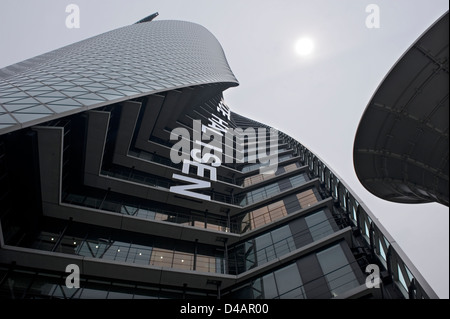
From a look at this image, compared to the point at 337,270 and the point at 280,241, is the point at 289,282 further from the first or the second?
the point at 280,241

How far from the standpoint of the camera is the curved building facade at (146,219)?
46.7 feet

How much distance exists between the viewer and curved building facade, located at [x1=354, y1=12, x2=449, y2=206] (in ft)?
28.1

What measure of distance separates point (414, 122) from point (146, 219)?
15.5 metres

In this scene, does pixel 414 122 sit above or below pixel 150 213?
below

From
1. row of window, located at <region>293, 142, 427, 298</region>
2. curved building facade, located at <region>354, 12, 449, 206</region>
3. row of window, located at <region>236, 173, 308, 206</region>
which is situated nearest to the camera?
curved building facade, located at <region>354, 12, 449, 206</region>

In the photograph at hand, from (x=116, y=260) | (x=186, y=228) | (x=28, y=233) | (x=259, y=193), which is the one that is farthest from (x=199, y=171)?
(x=28, y=233)

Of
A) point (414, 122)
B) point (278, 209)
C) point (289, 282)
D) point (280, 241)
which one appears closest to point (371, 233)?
point (289, 282)

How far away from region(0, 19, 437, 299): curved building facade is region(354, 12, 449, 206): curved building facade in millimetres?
3994

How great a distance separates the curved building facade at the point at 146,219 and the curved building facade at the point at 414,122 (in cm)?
399

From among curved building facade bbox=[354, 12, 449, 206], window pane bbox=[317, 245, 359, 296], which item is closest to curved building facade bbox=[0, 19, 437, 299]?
window pane bbox=[317, 245, 359, 296]

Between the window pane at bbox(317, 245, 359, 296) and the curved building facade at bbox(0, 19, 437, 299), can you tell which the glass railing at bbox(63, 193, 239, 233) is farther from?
the window pane at bbox(317, 245, 359, 296)

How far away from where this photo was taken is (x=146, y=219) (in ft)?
61.1

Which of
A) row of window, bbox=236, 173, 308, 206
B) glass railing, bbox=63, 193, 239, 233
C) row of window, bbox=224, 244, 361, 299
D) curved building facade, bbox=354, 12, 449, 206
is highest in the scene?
row of window, bbox=236, 173, 308, 206

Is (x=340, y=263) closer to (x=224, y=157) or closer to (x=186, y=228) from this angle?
(x=186, y=228)
